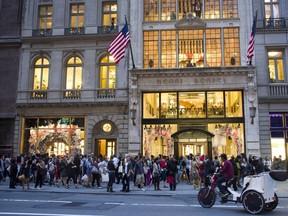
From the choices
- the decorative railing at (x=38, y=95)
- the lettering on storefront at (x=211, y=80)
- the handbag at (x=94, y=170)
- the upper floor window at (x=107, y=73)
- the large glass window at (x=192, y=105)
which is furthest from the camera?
the decorative railing at (x=38, y=95)

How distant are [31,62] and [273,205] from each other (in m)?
23.6

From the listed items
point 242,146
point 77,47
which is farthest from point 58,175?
point 242,146

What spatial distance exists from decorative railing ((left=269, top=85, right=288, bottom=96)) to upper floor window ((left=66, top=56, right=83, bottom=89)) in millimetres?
15290

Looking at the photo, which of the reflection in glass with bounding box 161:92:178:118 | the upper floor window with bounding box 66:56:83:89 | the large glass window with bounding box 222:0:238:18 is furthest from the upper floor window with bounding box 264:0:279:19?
the upper floor window with bounding box 66:56:83:89

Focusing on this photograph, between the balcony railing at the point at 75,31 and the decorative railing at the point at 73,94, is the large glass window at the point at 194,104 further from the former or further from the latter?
the balcony railing at the point at 75,31

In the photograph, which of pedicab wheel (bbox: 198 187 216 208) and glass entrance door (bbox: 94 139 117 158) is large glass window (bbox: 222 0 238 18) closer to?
glass entrance door (bbox: 94 139 117 158)

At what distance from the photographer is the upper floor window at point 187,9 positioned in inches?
1077

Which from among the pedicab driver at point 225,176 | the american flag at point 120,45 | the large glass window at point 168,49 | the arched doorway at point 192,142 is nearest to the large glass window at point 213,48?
the large glass window at point 168,49

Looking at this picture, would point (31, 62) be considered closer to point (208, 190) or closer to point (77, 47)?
point (77, 47)

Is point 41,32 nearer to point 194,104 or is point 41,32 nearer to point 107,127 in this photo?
point 107,127

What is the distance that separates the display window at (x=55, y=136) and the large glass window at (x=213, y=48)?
11496mm

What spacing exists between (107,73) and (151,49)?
13.7 ft

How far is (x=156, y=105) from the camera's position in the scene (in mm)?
27156

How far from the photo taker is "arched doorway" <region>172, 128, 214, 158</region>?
84.3 ft
